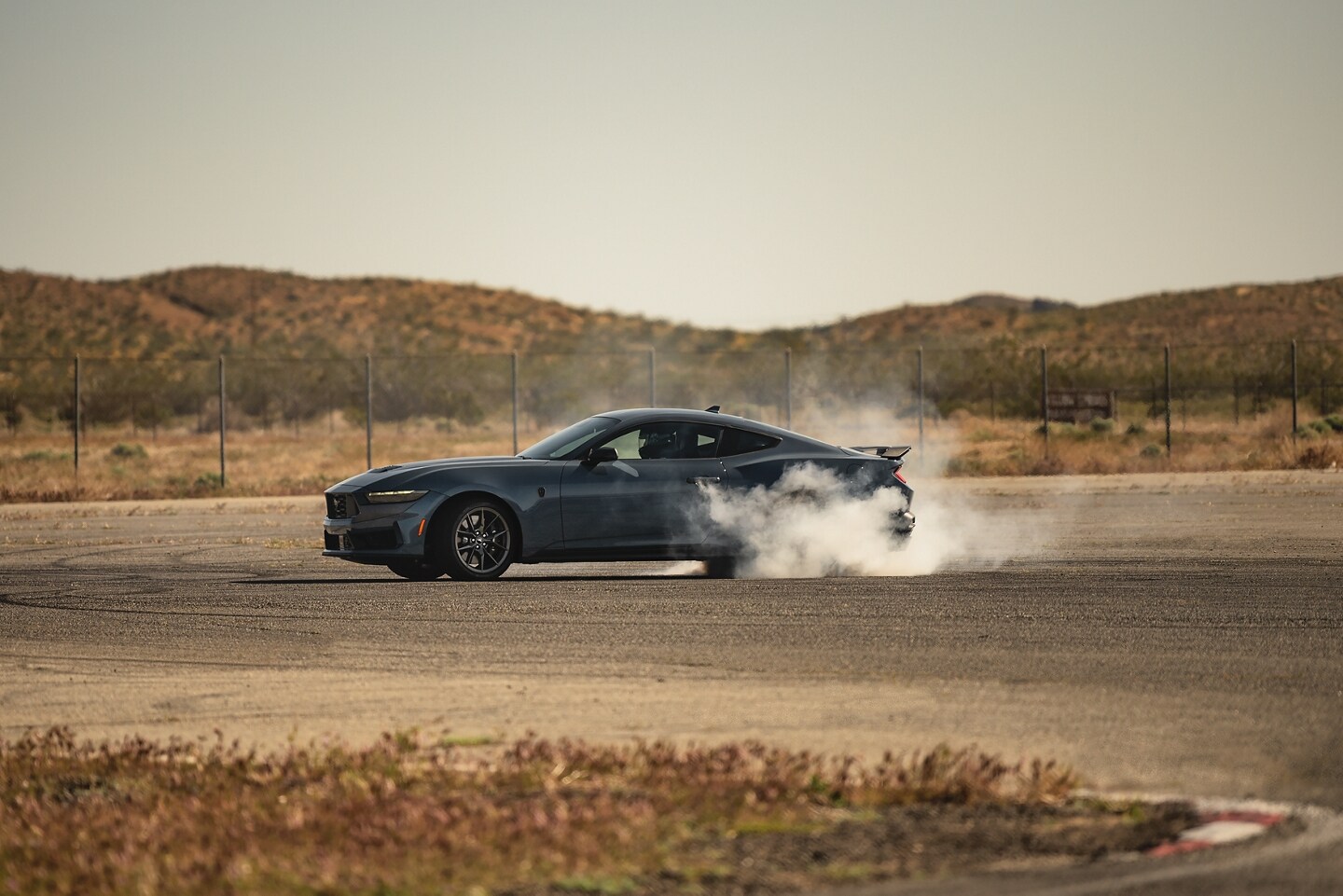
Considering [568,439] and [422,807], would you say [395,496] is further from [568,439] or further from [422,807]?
[422,807]

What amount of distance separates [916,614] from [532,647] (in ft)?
10.0

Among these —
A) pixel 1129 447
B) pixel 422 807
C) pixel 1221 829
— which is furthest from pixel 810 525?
pixel 1129 447

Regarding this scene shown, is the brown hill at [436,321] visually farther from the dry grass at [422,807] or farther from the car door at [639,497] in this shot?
the dry grass at [422,807]

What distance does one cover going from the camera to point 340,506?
16297 millimetres

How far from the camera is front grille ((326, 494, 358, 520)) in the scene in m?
16.1

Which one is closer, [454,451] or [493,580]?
[493,580]

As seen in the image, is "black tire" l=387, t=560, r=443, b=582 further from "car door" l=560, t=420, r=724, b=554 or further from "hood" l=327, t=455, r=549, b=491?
"car door" l=560, t=420, r=724, b=554

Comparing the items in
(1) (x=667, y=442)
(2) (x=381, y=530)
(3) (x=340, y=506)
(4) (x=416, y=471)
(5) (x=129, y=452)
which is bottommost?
(2) (x=381, y=530)

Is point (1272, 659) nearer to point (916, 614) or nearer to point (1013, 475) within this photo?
point (916, 614)

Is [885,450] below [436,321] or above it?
below

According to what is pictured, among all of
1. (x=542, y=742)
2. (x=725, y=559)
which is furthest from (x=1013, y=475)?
(x=542, y=742)

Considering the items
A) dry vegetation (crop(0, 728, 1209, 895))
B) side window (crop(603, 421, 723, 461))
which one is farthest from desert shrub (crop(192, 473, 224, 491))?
dry vegetation (crop(0, 728, 1209, 895))

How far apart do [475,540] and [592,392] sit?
195 ft

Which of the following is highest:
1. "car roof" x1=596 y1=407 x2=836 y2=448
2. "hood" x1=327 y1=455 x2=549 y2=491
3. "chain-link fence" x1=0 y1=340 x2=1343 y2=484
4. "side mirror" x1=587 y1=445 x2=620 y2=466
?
"chain-link fence" x1=0 y1=340 x2=1343 y2=484
